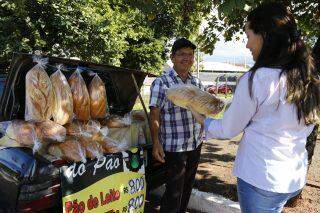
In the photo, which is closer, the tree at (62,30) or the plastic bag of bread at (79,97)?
the plastic bag of bread at (79,97)

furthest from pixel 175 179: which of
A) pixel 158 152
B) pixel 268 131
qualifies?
pixel 268 131

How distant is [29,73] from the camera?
285cm

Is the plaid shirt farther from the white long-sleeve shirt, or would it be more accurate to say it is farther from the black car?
the white long-sleeve shirt

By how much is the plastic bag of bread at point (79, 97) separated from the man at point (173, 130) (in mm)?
594

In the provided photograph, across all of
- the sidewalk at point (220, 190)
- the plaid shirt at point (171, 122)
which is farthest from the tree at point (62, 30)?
the plaid shirt at point (171, 122)

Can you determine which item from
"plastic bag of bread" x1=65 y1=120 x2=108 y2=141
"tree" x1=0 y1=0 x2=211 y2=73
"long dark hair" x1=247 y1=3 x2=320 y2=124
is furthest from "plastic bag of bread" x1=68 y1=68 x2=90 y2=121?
"tree" x1=0 y1=0 x2=211 y2=73

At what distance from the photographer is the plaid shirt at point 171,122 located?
342cm

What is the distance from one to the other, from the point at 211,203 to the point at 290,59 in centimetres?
267

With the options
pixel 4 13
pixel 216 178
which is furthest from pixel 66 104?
pixel 4 13

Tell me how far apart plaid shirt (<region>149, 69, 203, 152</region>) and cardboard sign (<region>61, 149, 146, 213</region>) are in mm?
350

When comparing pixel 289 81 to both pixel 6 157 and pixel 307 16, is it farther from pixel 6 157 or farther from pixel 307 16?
pixel 307 16

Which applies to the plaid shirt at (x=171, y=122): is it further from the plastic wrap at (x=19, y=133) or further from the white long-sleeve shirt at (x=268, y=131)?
the white long-sleeve shirt at (x=268, y=131)

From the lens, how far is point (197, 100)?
2600 mm

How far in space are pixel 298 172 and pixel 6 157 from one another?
1968 millimetres
